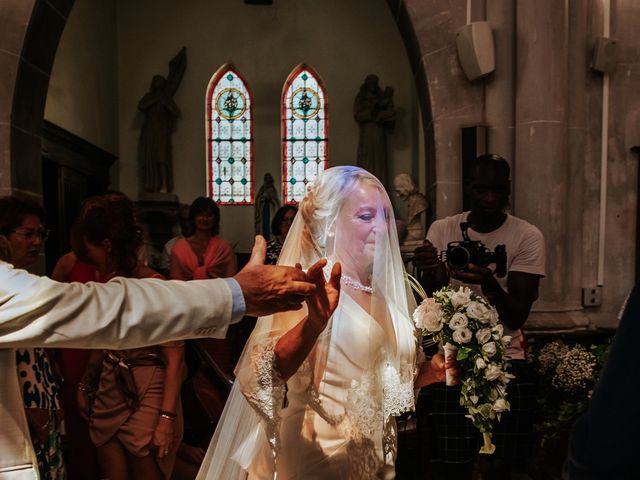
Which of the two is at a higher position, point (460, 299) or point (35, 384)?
point (460, 299)

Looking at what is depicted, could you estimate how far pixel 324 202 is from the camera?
2260 mm

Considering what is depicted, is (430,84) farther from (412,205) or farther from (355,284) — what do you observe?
(412,205)

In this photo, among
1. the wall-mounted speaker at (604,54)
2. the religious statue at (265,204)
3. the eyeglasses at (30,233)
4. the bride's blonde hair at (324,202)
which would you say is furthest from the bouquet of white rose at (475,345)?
the religious statue at (265,204)

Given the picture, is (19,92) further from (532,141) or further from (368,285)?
(532,141)

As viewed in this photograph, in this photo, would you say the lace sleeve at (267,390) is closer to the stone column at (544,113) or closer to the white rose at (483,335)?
the white rose at (483,335)

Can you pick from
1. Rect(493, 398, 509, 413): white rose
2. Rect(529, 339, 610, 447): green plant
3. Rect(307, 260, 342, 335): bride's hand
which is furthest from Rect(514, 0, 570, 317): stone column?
Rect(307, 260, 342, 335): bride's hand

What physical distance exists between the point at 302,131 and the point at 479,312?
9686mm

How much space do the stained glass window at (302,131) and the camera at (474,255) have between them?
8718mm

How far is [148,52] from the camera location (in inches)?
451

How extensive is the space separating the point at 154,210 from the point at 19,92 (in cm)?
629

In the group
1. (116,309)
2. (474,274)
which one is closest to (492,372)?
(474,274)

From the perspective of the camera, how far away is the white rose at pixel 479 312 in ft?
7.20

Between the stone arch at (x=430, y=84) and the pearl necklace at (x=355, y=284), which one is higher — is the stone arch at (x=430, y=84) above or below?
above

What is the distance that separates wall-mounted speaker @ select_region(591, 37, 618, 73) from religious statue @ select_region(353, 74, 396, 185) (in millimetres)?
6516
